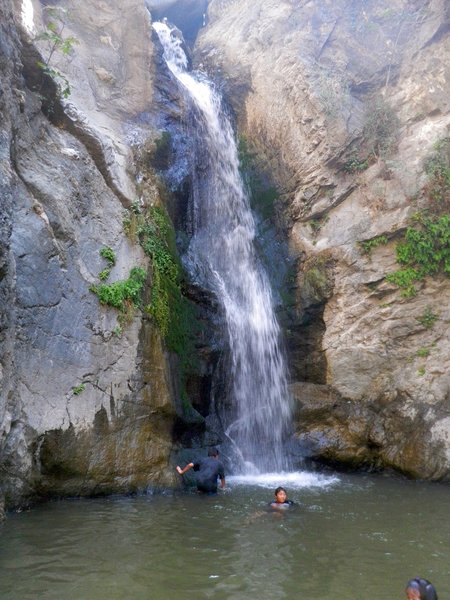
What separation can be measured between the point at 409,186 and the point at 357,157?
6.89 feet

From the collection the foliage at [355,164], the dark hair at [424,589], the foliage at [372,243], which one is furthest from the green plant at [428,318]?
the dark hair at [424,589]

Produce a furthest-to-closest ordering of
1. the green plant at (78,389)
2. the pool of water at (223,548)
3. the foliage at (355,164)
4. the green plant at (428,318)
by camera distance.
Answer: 1. the foliage at (355,164)
2. the green plant at (428,318)
3. the green plant at (78,389)
4. the pool of water at (223,548)

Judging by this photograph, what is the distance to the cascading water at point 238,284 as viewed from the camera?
40.7 ft

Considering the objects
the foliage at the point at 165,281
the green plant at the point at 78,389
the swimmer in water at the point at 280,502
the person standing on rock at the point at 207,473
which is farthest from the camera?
the foliage at the point at 165,281

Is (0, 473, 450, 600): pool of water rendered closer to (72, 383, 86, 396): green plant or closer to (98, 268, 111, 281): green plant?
(72, 383, 86, 396): green plant

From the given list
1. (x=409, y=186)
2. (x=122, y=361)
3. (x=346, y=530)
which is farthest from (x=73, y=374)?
(x=409, y=186)

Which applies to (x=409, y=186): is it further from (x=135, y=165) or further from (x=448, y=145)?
(x=135, y=165)

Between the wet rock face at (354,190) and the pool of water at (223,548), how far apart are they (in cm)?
312

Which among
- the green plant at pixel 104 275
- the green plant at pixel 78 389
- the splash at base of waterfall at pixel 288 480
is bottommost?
the splash at base of waterfall at pixel 288 480

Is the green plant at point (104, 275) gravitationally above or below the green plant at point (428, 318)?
above

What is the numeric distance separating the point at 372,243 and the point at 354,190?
1.97 metres

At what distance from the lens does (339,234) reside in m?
14.1

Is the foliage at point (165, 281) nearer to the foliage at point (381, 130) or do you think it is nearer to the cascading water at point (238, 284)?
the cascading water at point (238, 284)

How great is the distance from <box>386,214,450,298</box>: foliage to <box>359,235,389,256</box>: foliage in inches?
22.8
